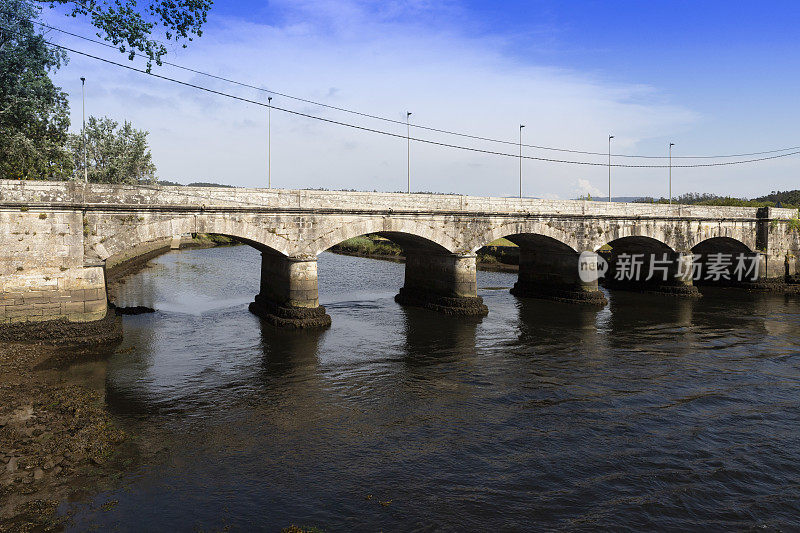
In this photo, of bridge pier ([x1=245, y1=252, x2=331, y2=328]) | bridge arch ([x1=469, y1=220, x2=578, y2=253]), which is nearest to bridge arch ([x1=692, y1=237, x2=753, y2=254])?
bridge arch ([x1=469, y1=220, x2=578, y2=253])

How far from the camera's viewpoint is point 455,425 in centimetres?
1344

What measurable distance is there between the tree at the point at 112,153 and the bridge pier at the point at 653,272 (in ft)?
155

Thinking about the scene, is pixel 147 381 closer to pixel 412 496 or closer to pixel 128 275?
pixel 412 496

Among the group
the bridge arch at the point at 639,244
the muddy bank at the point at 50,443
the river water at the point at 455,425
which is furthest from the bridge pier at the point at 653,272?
the muddy bank at the point at 50,443

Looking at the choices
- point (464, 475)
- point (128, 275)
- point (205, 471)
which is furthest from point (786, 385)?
point (128, 275)

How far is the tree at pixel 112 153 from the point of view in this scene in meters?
49.7

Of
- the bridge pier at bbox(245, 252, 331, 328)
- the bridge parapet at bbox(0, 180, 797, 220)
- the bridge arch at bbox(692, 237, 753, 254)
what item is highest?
the bridge parapet at bbox(0, 180, 797, 220)

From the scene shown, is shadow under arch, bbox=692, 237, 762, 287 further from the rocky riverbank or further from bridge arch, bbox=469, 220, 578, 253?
the rocky riverbank

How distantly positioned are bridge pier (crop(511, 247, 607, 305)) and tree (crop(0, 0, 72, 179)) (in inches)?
1244

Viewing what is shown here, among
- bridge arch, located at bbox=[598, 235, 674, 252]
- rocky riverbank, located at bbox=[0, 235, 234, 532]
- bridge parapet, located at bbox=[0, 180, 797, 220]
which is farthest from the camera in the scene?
bridge arch, located at bbox=[598, 235, 674, 252]

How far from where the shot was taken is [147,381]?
16484 mm

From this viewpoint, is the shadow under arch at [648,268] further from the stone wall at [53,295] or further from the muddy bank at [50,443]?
the muddy bank at [50,443]

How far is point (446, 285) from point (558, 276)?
30.2ft

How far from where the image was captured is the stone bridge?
19234 millimetres
